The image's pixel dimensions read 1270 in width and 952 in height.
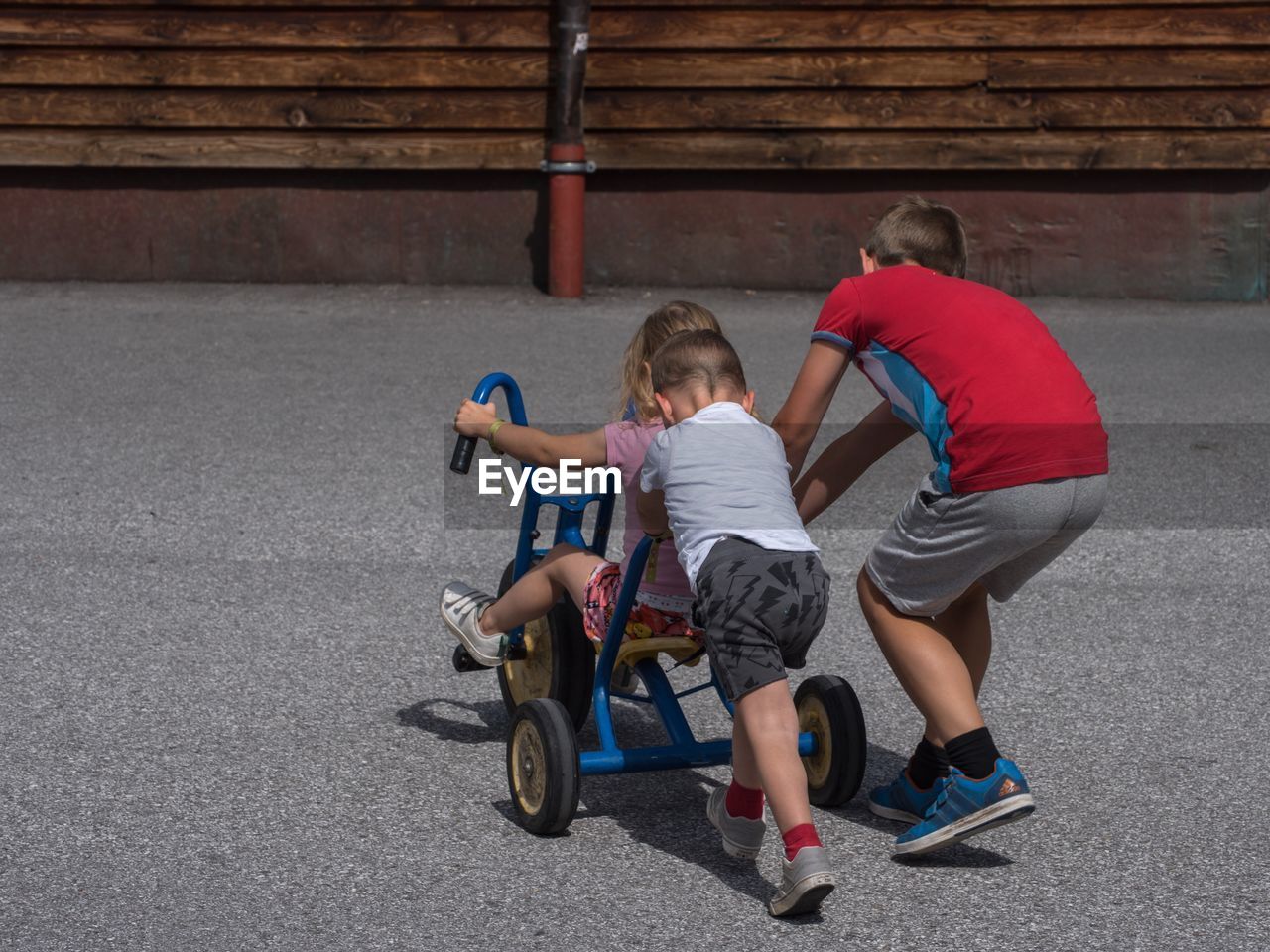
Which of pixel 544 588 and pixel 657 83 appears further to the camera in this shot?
pixel 657 83

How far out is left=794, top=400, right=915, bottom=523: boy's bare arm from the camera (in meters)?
3.90

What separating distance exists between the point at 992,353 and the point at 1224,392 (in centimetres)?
570

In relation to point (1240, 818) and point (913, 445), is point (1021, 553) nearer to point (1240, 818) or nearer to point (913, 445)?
point (1240, 818)

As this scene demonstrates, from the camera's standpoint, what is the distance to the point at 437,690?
4602mm

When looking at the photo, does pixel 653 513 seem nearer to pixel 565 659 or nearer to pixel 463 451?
pixel 463 451

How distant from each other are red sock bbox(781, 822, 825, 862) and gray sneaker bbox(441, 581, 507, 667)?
1112mm

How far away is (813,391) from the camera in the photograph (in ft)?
11.5

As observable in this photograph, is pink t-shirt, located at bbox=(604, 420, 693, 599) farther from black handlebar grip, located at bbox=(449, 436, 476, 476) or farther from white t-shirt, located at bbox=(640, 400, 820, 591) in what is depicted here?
black handlebar grip, located at bbox=(449, 436, 476, 476)

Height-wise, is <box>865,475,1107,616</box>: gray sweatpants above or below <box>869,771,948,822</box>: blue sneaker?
above

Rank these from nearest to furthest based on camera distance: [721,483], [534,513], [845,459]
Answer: [721,483] → [845,459] → [534,513]

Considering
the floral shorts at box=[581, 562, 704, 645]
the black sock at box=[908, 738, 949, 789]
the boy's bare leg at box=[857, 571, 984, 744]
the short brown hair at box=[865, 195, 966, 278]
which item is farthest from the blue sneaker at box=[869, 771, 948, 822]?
the short brown hair at box=[865, 195, 966, 278]

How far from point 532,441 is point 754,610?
71 centimetres

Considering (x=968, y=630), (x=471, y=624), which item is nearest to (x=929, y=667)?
(x=968, y=630)

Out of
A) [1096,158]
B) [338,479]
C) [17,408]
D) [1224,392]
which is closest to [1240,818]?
[338,479]
